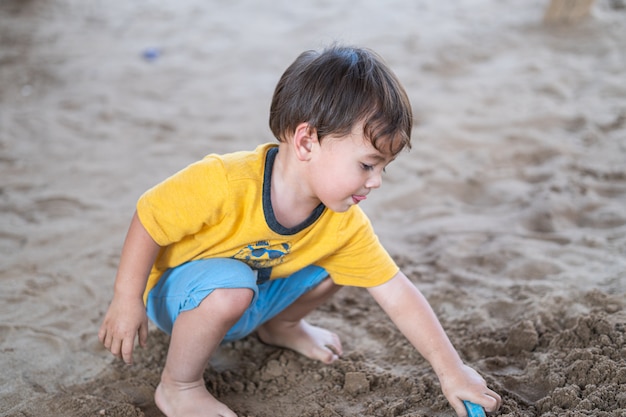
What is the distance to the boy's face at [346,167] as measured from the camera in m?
1.64

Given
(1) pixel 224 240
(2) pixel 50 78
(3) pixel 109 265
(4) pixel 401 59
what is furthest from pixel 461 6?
(1) pixel 224 240

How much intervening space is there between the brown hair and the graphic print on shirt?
313 millimetres

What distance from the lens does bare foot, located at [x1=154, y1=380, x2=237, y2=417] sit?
1.77 meters

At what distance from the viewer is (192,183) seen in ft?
5.56

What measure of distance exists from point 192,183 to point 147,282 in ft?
1.08

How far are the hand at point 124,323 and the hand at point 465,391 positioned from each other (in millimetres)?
770

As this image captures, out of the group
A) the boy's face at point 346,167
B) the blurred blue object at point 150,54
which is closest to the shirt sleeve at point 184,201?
the boy's face at point 346,167

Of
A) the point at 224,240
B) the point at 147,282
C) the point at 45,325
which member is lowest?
the point at 45,325

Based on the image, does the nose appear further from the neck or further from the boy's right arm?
the boy's right arm

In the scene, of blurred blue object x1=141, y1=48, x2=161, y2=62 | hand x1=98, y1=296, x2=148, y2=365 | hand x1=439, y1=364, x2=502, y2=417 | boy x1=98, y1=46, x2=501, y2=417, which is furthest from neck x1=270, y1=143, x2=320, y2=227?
blurred blue object x1=141, y1=48, x2=161, y2=62

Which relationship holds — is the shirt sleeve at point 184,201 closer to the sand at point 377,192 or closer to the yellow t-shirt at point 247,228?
the yellow t-shirt at point 247,228

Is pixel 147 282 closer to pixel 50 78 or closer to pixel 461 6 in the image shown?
pixel 50 78

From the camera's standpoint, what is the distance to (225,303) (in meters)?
1.70

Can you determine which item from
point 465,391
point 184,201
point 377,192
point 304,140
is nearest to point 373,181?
point 304,140
